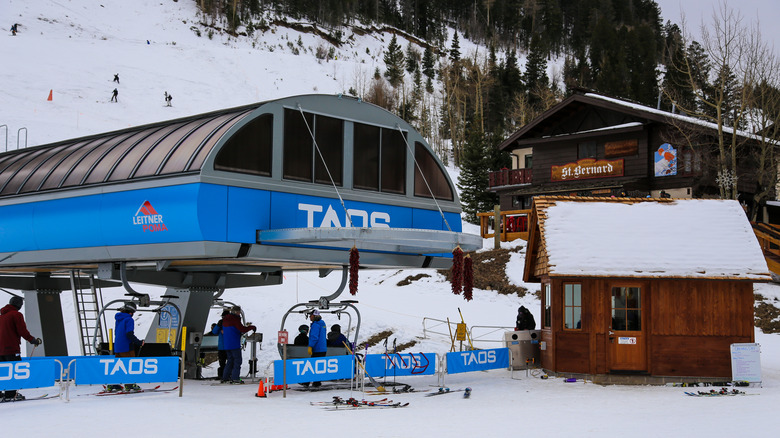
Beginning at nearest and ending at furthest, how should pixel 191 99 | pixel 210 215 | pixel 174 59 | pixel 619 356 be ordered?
1. pixel 210 215
2. pixel 619 356
3. pixel 191 99
4. pixel 174 59

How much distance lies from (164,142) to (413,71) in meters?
94.3

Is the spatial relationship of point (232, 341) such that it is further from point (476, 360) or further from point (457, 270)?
point (476, 360)

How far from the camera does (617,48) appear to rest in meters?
109

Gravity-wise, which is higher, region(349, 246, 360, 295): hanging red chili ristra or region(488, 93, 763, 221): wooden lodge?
region(488, 93, 763, 221): wooden lodge

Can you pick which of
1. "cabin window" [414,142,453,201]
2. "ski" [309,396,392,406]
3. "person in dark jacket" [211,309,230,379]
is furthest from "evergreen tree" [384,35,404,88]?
"ski" [309,396,392,406]

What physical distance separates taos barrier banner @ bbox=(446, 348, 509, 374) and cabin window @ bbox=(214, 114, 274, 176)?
5.87 metres

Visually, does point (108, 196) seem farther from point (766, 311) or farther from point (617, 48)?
point (617, 48)

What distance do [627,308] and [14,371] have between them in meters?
12.4

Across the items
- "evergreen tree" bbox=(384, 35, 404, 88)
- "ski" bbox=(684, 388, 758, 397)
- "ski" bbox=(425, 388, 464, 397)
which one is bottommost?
"ski" bbox=(425, 388, 464, 397)

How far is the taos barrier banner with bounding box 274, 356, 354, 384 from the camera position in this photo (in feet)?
48.9

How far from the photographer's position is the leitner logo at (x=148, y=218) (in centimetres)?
1510

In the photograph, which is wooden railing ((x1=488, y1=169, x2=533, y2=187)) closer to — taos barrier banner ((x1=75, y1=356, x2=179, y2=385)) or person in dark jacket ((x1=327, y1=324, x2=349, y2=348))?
person in dark jacket ((x1=327, y1=324, x2=349, y2=348))

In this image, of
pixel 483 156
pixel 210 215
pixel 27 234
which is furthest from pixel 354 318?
pixel 483 156

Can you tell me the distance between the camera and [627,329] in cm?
1764
